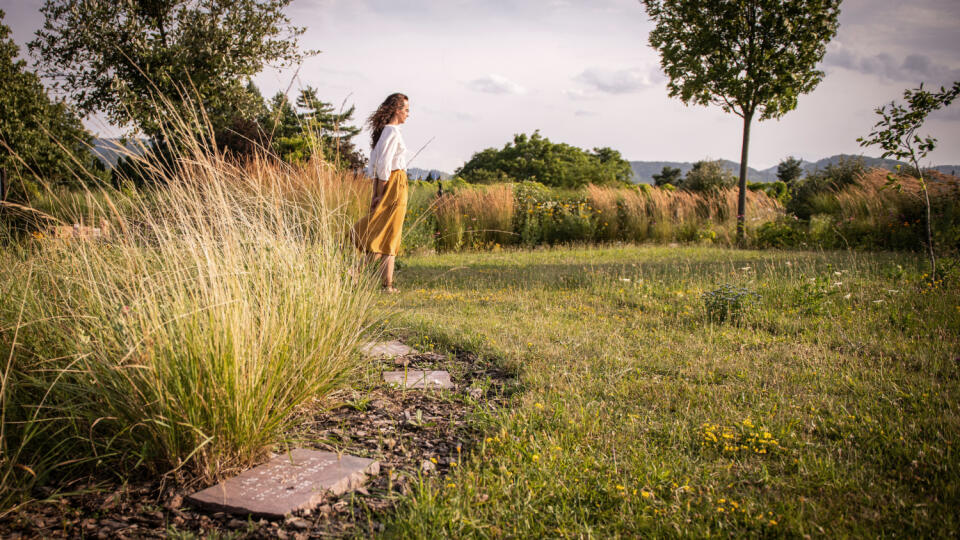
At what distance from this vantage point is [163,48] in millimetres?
10172

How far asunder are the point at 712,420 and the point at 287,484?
1838 millimetres

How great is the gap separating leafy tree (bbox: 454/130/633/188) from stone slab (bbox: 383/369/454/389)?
120 feet

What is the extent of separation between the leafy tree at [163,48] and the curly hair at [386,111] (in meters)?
6.17

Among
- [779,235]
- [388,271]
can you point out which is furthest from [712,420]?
[779,235]

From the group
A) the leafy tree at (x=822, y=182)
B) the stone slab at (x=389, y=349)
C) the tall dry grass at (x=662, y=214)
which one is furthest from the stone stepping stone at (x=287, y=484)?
the leafy tree at (x=822, y=182)

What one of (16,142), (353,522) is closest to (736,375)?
(353,522)

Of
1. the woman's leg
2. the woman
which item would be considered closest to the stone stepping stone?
the woman

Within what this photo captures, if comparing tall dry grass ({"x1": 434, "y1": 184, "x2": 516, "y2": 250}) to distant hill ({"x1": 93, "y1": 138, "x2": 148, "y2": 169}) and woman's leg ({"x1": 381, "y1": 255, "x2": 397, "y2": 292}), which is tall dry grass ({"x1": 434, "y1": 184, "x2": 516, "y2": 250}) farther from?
distant hill ({"x1": 93, "y1": 138, "x2": 148, "y2": 169})

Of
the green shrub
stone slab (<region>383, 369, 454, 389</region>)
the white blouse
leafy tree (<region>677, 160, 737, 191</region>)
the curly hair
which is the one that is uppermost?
leafy tree (<region>677, 160, 737, 191</region>)

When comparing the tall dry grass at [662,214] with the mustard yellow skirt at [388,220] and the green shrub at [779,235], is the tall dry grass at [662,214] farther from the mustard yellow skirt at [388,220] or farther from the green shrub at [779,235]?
the mustard yellow skirt at [388,220]

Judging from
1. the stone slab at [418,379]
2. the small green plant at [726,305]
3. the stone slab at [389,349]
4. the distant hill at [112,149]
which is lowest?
the stone slab at [418,379]

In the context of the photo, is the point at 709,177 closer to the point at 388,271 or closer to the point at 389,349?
the point at 388,271

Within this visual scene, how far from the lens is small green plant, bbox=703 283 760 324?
4.14 meters

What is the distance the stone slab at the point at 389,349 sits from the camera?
3.15 metres
